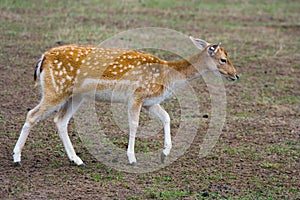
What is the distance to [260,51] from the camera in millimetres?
13805

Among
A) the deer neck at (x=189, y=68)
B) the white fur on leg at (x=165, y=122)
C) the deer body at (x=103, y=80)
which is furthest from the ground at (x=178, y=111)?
the deer neck at (x=189, y=68)

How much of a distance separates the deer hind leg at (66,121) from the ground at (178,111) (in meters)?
0.14

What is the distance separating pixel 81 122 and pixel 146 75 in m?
1.96

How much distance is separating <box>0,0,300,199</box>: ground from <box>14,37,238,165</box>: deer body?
540 millimetres

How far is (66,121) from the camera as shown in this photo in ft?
25.5

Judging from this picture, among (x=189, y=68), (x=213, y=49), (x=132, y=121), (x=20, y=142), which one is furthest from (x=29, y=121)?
(x=213, y=49)

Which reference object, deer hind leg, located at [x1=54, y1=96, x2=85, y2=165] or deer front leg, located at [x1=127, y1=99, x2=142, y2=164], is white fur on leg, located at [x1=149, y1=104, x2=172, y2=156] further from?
deer hind leg, located at [x1=54, y1=96, x2=85, y2=165]

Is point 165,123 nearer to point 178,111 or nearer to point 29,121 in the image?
point 29,121

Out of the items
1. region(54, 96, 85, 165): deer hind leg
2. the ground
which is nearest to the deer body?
region(54, 96, 85, 165): deer hind leg

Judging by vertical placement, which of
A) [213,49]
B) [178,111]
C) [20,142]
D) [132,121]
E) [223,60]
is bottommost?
[178,111]

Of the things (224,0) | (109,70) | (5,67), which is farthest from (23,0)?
(109,70)

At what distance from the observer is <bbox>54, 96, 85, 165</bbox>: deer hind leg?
7.57 metres

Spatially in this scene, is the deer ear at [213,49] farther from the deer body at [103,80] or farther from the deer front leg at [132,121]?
the deer front leg at [132,121]

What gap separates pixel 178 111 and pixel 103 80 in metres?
2.79
